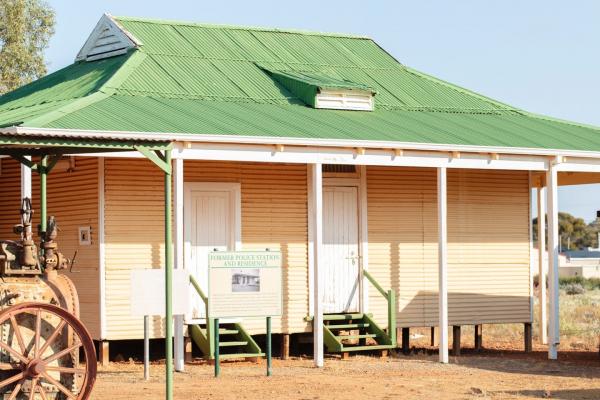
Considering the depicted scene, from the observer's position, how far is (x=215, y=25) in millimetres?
24922

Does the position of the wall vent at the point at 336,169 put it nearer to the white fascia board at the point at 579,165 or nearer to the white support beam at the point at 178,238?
the white fascia board at the point at 579,165

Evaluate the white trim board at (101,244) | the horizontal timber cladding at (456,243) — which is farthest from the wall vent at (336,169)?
the white trim board at (101,244)

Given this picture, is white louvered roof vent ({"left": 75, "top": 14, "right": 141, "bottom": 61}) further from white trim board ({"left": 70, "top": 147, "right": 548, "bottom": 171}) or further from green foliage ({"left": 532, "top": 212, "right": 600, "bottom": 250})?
green foliage ({"left": 532, "top": 212, "right": 600, "bottom": 250})

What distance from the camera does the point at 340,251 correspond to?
22578mm

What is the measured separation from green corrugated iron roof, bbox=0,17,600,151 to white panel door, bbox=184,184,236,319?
1.34 m

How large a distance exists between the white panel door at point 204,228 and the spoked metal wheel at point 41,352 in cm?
734

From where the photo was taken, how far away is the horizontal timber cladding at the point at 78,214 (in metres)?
20.5

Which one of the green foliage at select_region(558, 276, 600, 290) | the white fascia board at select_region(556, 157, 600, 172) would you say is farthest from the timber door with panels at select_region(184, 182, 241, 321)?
the green foliage at select_region(558, 276, 600, 290)

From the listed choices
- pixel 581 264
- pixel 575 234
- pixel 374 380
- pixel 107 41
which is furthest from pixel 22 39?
pixel 575 234

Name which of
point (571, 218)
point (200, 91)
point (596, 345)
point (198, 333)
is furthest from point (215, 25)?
point (571, 218)

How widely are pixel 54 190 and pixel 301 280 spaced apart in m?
4.17

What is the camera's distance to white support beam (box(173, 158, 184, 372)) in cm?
1917

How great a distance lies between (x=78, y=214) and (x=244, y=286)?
3.51 m

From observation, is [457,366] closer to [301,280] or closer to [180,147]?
[301,280]
